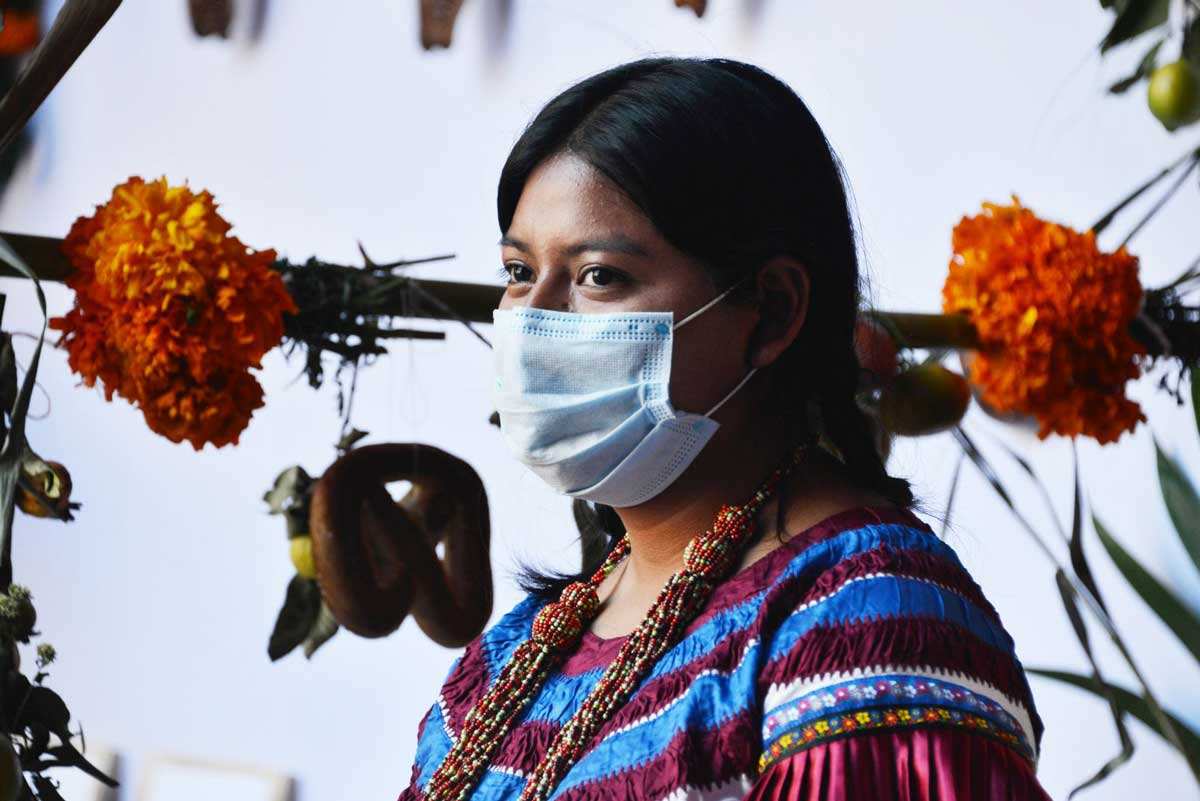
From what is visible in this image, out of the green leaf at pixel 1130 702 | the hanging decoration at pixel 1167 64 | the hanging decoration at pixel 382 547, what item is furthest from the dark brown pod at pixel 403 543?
the green leaf at pixel 1130 702

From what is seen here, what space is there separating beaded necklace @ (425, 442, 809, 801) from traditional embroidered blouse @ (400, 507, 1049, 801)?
1cm

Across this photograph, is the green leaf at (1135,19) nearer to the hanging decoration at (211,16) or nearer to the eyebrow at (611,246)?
the eyebrow at (611,246)

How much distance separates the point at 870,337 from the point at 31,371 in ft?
2.31

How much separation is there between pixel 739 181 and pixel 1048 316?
1.94ft

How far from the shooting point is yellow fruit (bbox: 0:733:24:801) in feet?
3.06

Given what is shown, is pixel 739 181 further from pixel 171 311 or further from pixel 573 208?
pixel 171 311

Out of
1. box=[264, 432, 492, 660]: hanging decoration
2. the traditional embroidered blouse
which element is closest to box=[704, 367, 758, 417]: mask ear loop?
the traditional embroidered blouse

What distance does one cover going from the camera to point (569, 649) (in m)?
1.19

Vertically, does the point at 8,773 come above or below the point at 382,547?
below

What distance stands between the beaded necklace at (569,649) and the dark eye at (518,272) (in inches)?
8.7

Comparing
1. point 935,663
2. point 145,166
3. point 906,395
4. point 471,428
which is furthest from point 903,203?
point 935,663

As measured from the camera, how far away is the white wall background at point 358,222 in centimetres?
237

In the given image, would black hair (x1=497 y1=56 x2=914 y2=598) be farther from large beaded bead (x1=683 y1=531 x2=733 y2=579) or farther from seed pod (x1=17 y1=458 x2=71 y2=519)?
seed pod (x1=17 y1=458 x2=71 y2=519)

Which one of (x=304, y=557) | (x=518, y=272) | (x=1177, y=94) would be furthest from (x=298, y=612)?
(x=1177, y=94)
